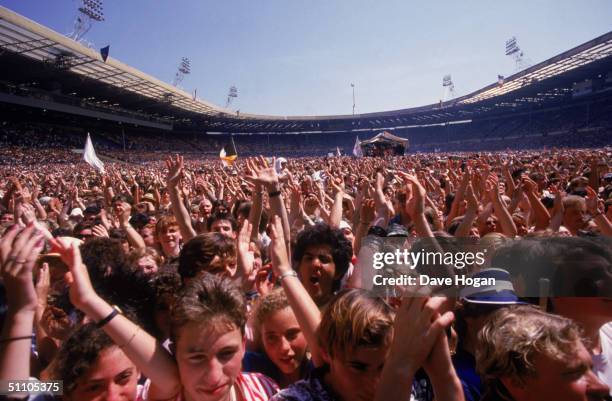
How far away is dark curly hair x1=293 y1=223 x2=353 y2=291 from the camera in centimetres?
272

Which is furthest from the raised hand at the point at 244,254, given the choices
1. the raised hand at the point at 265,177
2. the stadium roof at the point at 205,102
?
the stadium roof at the point at 205,102

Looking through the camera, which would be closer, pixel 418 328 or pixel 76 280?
pixel 418 328

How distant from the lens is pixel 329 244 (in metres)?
2.71

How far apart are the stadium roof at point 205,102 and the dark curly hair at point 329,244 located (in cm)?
2593

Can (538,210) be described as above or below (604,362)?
above

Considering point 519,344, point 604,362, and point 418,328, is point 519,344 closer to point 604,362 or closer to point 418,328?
point 418,328

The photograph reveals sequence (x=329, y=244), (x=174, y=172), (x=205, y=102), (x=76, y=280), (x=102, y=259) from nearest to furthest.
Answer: (x=76, y=280) < (x=102, y=259) < (x=329, y=244) < (x=174, y=172) < (x=205, y=102)

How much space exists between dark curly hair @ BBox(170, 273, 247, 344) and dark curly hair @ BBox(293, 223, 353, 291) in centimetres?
106

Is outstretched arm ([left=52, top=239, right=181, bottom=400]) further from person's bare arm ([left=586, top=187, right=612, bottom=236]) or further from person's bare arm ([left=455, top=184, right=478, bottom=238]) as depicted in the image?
person's bare arm ([left=586, top=187, right=612, bottom=236])

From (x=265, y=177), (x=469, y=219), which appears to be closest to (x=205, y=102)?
(x=265, y=177)

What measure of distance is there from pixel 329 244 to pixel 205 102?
1793 inches

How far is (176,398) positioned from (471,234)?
133 inches

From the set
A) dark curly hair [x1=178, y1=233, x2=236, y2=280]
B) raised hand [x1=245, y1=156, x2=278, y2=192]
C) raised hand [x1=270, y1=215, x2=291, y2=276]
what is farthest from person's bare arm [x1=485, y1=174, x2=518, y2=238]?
dark curly hair [x1=178, y1=233, x2=236, y2=280]

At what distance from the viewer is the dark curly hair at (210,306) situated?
1.54 m
